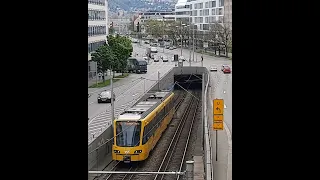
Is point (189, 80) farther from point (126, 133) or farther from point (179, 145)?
point (126, 133)

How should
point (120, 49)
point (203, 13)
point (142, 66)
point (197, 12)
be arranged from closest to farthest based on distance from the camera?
point (120, 49) < point (203, 13) < point (197, 12) < point (142, 66)

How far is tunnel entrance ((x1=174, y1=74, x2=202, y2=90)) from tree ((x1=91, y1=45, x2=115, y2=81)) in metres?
2.84

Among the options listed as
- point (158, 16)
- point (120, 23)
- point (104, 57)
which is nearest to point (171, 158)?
point (158, 16)

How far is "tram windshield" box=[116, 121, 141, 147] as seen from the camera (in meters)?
4.55

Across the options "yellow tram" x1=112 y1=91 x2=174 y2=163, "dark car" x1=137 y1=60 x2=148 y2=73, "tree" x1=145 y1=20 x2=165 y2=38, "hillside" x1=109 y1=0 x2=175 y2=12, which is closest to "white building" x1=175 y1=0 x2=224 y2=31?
"hillside" x1=109 y1=0 x2=175 y2=12

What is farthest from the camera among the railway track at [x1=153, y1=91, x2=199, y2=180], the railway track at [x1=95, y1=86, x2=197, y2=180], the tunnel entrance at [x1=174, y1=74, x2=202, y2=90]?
the tunnel entrance at [x1=174, y1=74, x2=202, y2=90]

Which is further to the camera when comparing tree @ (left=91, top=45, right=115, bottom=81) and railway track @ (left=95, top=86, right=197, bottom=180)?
railway track @ (left=95, top=86, right=197, bottom=180)

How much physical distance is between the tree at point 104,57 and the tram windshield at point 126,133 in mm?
1187

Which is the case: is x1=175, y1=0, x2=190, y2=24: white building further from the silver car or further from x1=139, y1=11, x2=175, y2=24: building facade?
the silver car

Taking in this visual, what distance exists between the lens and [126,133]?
4570 millimetres

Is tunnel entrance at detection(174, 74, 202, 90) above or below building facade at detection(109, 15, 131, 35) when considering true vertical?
below

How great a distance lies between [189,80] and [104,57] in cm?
340
